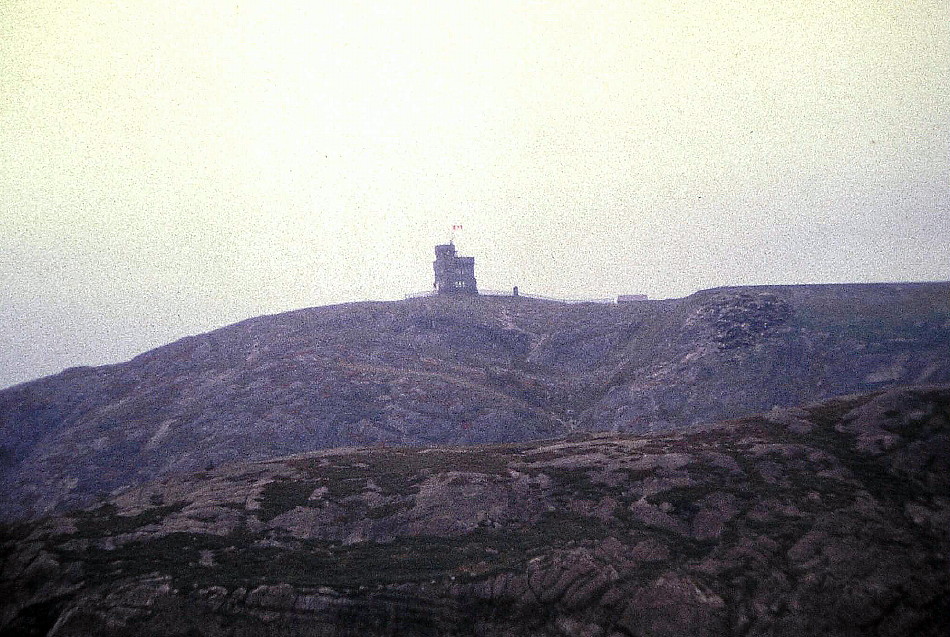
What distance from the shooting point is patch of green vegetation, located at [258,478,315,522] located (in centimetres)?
3175

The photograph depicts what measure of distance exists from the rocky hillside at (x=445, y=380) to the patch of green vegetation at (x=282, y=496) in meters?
29.6

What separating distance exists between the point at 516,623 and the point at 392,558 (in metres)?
7.14

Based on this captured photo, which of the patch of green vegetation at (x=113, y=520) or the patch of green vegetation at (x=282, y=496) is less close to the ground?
the patch of green vegetation at (x=282, y=496)

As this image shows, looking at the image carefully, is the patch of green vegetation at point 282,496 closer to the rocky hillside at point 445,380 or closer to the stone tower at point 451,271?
the rocky hillside at point 445,380

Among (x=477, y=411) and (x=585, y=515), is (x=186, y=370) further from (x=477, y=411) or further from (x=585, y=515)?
(x=585, y=515)

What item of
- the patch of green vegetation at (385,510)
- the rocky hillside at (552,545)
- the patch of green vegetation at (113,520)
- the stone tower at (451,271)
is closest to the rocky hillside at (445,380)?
the stone tower at (451,271)

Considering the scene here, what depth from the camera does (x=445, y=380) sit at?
2997 inches

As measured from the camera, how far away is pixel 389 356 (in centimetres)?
8494

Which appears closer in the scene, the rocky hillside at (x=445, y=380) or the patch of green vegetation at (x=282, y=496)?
the patch of green vegetation at (x=282, y=496)

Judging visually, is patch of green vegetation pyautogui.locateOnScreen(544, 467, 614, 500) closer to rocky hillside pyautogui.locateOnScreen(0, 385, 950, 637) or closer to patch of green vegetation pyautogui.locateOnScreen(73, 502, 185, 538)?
rocky hillside pyautogui.locateOnScreen(0, 385, 950, 637)

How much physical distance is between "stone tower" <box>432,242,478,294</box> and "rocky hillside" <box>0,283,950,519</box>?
2125 cm

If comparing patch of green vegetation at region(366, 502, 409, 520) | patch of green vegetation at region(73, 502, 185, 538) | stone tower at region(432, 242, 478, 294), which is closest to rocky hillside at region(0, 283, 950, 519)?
stone tower at region(432, 242, 478, 294)

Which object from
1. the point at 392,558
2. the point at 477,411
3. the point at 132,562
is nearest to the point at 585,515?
the point at 392,558

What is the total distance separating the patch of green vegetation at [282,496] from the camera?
31.8 meters
